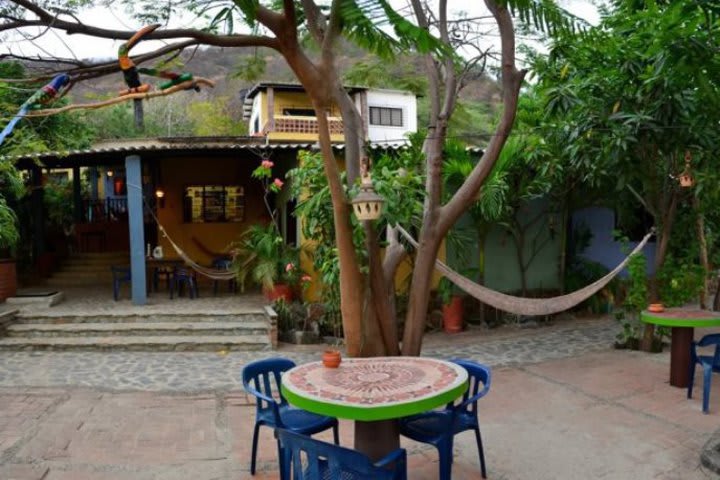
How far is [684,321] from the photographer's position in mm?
5141

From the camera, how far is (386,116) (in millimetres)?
20062

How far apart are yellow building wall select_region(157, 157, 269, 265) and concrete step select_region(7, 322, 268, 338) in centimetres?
459

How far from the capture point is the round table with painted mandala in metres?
2.90

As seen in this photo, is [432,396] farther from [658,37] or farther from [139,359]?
[139,359]

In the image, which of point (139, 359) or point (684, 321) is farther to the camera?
point (139, 359)

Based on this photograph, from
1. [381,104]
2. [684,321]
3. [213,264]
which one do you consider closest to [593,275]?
[684,321]

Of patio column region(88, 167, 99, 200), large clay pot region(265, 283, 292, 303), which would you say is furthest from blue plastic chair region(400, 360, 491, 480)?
patio column region(88, 167, 99, 200)

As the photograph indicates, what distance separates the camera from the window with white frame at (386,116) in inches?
779

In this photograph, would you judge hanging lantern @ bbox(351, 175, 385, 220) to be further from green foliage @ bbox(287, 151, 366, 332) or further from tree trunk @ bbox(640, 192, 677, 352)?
tree trunk @ bbox(640, 192, 677, 352)

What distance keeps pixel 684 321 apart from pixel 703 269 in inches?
100

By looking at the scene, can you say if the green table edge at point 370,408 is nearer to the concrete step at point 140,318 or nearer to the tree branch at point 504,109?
the tree branch at point 504,109

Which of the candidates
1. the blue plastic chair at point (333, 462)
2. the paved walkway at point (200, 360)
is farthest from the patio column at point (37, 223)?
the blue plastic chair at point (333, 462)

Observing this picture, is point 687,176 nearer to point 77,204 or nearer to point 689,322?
point 689,322

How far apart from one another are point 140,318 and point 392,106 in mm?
14010
